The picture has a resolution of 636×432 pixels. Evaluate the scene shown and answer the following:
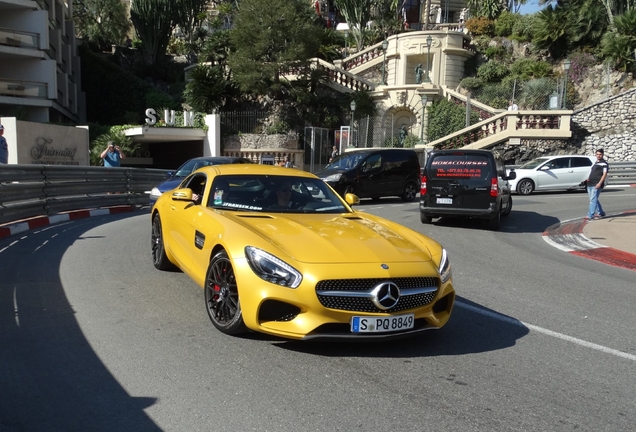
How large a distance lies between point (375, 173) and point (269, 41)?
17.5 m

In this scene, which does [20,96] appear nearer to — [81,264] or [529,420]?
[81,264]

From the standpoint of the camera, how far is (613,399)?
4.27m

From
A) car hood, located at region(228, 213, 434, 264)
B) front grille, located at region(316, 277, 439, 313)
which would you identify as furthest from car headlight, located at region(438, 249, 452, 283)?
front grille, located at region(316, 277, 439, 313)

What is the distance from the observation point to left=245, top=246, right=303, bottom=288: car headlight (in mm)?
4715

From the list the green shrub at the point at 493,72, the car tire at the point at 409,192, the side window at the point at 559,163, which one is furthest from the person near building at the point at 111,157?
the green shrub at the point at 493,72

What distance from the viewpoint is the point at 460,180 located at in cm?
1359

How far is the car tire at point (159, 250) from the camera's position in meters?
7.90

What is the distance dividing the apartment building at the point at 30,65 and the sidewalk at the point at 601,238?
86.4ft

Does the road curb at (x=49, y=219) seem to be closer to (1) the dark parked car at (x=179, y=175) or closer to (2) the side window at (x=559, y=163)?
(1) the dark parked car at (x=179, y=175)

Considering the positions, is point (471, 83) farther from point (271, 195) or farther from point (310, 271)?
point (310, 271)

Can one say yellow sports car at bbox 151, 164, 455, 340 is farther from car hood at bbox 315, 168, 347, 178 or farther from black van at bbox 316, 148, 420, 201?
car hood at bbox 315, 168, 347, 178

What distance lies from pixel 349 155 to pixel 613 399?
54.2 feet

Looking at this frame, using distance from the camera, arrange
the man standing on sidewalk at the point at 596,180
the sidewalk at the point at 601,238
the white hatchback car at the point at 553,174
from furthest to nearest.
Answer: the white hatchback car at the point at 553,174
the man standing on sidewalk at the point at 596,180
the sidewalk at the point at 601,238

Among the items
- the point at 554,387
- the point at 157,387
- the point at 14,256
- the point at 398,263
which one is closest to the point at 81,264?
the point at 14,256
